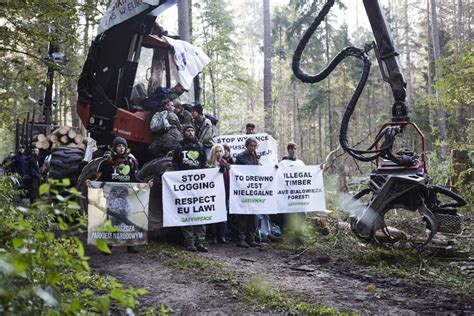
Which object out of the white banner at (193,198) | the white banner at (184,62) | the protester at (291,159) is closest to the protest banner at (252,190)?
the white banner at (193,198)

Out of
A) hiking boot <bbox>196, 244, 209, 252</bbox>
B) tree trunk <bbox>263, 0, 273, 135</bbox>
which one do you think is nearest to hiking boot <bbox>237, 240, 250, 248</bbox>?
hiking boot <bbox>196, 244, 209, 252</bbox>

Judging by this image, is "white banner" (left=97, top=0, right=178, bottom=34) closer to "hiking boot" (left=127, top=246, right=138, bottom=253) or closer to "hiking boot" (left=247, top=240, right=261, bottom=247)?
"hiking boot" (left=127, top=246, right=138, bottom=253)

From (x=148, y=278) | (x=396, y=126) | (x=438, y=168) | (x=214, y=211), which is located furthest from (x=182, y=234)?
Answer: (x=438, y=168)

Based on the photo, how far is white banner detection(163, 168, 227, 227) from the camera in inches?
297

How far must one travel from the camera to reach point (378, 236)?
23.4ft

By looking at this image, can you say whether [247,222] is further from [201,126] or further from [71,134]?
[71,134]

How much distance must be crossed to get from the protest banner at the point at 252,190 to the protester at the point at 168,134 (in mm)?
1196

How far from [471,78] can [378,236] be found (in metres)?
5.66

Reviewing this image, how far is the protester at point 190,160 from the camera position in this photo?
745 centimetres

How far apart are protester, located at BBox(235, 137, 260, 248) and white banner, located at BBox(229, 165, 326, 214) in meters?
0.18

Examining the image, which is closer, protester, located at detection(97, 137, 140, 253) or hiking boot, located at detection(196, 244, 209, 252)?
protester, located at detection(97, 137, 140, 253)

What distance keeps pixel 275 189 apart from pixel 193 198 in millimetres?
1802

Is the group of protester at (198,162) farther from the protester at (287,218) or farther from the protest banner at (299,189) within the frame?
the protest banner at (299,189)

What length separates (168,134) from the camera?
314 inches
